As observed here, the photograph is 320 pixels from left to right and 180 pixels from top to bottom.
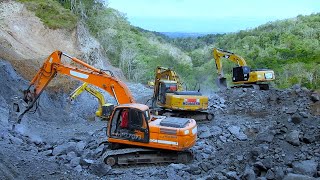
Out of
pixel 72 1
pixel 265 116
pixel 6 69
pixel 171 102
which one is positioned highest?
pixel 72 1

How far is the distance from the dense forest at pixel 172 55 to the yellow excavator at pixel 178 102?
13.4 meters

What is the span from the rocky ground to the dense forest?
1091cm

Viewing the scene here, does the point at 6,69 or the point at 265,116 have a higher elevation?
the point at 6,69

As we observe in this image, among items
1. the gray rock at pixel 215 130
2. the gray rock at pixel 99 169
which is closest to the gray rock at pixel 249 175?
the gray rock at pixel 99 169

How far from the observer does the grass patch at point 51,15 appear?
1070 inches

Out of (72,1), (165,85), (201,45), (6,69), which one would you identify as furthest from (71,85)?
(201,45)

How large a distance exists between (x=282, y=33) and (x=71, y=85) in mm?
53425

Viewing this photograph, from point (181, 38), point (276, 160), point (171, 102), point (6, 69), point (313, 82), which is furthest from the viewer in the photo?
point (181, 38)

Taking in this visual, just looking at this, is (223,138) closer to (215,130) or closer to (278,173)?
(215,130)

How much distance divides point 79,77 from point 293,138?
604 cm

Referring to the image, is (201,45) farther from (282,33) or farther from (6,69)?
(6,69)

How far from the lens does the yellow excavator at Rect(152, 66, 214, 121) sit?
15.2m

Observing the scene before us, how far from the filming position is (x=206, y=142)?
12805 millimetres

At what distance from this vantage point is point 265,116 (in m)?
17.4
